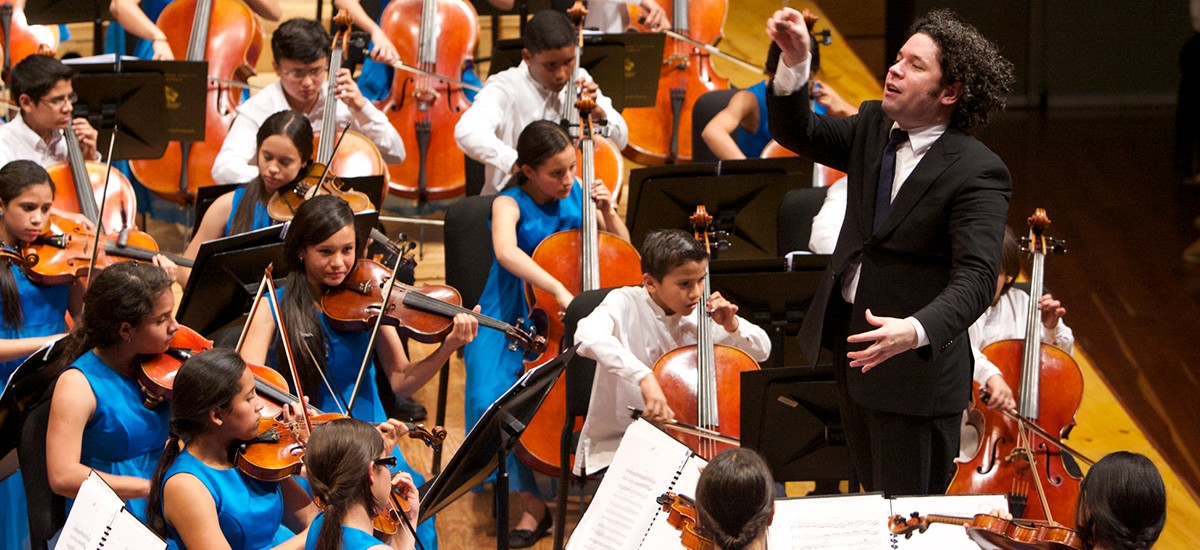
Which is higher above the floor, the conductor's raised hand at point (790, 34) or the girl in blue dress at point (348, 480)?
the conductor's raised hand at point (790, 34)

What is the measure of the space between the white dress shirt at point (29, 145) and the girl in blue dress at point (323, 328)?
1.26 meters

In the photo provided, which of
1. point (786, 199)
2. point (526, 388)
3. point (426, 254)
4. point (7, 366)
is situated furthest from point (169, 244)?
point (526, 388)

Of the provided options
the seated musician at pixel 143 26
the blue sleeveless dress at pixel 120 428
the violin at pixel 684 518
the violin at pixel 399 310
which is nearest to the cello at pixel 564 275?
the violin at pixel 399 310

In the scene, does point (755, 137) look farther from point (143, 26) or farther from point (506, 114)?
point (143, 26)

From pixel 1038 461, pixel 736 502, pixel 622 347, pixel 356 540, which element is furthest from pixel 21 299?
pixel 1038 461

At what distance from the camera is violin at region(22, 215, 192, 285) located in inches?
118

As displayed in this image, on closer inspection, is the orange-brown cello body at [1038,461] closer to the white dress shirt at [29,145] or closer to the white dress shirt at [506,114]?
the white dress shirt at [506,114]

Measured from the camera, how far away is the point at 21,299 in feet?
9.88

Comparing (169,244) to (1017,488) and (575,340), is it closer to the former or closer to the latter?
(575,340)

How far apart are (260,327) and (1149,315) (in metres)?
3.08

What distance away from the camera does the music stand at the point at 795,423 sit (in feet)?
8.74

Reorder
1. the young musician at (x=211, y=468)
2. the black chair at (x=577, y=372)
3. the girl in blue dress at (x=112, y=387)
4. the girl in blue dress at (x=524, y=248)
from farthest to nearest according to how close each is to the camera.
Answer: the girl in blue dress at (x=524, y=248) → the black chair at (x=577, y=372) → the girl in blue dress at (x=112, y=387) → the young musician at (x=211, y=468)

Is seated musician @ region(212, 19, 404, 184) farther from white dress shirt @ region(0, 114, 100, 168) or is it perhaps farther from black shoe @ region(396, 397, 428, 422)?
black shoe @ region(396, 397, 428, 422)

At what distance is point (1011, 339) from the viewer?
3.06 metres
